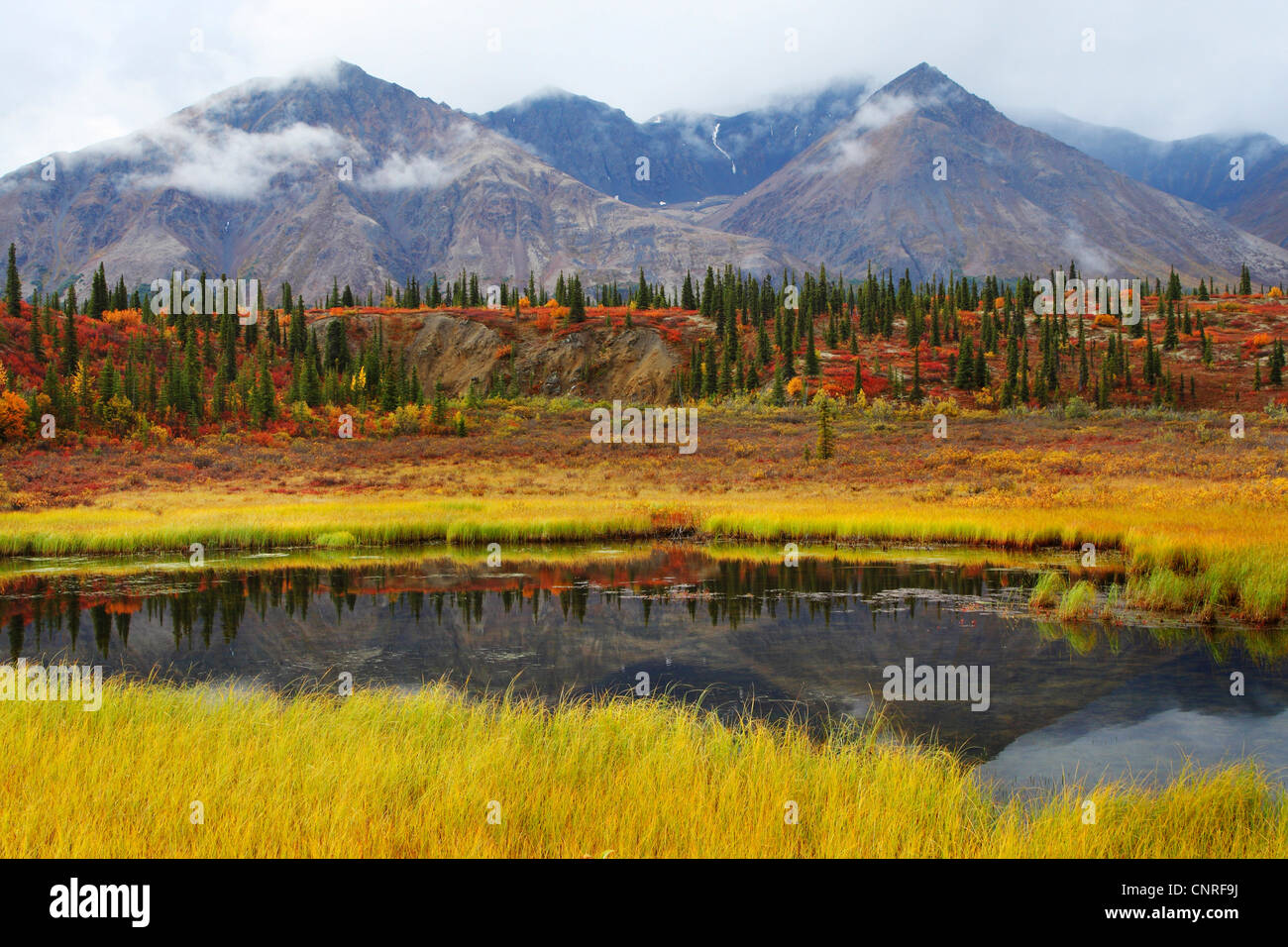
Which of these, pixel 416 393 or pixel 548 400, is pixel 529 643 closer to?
pixel 416 393

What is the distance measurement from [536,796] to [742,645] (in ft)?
31.8

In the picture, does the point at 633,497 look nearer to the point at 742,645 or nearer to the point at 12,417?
the point at 742,645

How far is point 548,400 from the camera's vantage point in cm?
9762

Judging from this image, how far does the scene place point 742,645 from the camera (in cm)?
1678

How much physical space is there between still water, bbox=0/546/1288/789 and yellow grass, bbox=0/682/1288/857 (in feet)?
6.20

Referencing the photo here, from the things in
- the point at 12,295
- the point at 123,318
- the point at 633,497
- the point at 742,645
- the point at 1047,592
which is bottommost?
the point at 742,645

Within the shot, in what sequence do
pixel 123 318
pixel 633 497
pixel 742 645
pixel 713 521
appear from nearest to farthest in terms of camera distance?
pixel 742 645, pixel 713 521, pixel 633 497, pixel 123 318

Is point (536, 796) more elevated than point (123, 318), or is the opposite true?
point (123, 318)

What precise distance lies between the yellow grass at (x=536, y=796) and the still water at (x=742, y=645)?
6.20 ft

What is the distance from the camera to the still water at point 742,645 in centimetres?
1162

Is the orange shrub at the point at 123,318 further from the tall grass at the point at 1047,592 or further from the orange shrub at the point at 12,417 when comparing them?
the tall grass at the point at 1047,592

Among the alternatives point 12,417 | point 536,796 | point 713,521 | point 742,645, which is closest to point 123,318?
point 12,417

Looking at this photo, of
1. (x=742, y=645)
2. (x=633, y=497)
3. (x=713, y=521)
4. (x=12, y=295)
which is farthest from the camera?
(x=12, y=295)

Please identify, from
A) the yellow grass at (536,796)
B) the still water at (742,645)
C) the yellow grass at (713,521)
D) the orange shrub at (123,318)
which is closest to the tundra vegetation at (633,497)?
the yellow grass at (536,796)
